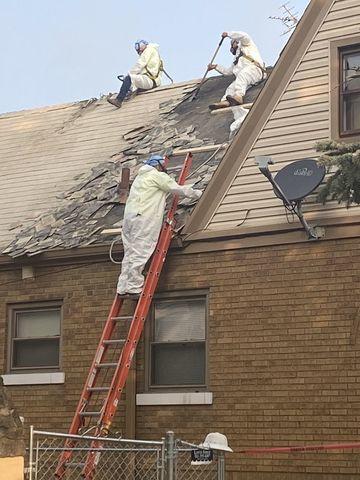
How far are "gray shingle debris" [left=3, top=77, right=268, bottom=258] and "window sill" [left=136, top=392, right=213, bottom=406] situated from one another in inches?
87.3

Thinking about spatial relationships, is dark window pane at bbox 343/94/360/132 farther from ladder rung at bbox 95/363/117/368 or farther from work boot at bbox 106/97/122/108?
work boot at bbox 106/97/122/108

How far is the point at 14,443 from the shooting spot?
22.4 feet

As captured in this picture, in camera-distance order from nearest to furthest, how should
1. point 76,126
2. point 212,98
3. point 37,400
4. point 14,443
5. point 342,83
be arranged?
point 14,443, point 342,83, point 37,400, point 212,98, point 76,126

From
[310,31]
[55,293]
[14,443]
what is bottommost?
[14,443]

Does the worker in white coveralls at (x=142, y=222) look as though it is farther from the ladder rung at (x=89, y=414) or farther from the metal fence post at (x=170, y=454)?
the metal fence post at (x=170, y=454)

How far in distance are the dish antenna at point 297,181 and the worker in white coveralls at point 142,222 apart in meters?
1.32

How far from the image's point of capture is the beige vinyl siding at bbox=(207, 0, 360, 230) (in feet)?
41.5

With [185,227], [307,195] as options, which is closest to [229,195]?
[185,227]

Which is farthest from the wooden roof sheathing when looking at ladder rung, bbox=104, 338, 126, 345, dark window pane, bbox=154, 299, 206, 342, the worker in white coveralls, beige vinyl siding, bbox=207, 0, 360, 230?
ladder rung, bbox=104, 338, 126, 345

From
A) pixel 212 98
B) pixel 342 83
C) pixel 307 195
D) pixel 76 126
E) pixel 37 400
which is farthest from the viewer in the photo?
pixel 76 126

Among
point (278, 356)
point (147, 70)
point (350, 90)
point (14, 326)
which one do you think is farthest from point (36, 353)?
point (147, 70)

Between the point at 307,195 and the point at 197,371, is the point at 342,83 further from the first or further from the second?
the point at 197,371

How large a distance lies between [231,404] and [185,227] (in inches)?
96.1

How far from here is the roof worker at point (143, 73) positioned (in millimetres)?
19016
